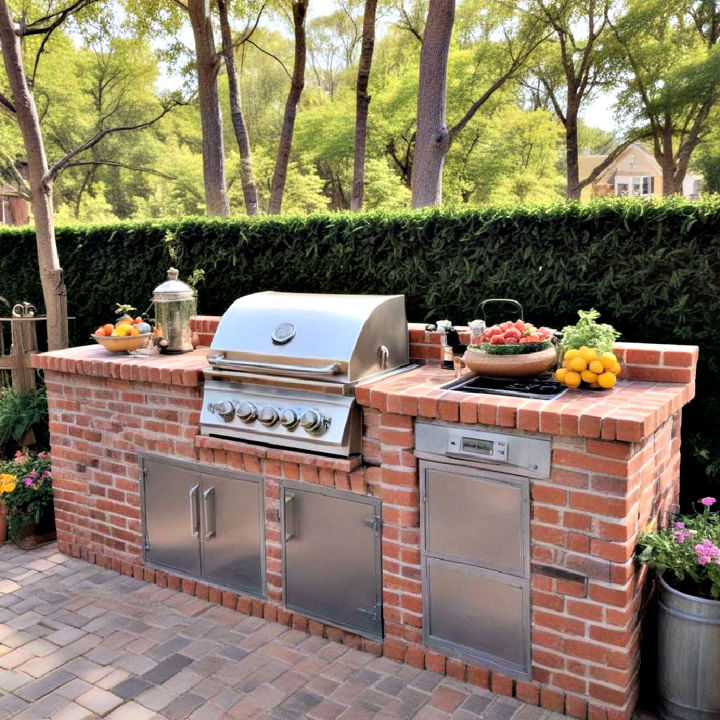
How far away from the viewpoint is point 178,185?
25.6 meters

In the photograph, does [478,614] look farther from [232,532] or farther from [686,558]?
[232,532]

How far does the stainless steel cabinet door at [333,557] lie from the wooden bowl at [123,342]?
4.78ft

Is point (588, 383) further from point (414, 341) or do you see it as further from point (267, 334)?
point (267, 334)

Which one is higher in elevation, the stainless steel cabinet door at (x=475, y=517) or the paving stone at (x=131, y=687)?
the stainless steel cabinet door at (x=475, y=517)

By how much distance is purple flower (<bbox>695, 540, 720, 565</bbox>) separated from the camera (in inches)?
100

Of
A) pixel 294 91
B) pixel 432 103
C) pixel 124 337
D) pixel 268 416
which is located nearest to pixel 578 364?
pixel 268 416

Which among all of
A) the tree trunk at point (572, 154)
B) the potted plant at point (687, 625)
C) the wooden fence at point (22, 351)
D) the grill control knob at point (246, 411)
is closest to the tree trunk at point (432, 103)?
the wooden fence at point (22, 351)

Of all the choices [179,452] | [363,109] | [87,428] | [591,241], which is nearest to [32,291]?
[87,428]

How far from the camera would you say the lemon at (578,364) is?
2880 millimetres

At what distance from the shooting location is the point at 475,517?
280cm

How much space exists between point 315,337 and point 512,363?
90 centimetres

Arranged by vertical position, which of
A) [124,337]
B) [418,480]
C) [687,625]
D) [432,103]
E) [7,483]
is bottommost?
[687,625]

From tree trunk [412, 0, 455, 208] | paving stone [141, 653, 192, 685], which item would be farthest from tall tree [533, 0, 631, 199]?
paving stone [141, 653, 192, 685]

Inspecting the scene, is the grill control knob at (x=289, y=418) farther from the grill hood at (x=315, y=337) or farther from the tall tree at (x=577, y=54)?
the tall tree at (x=577, y=54)
